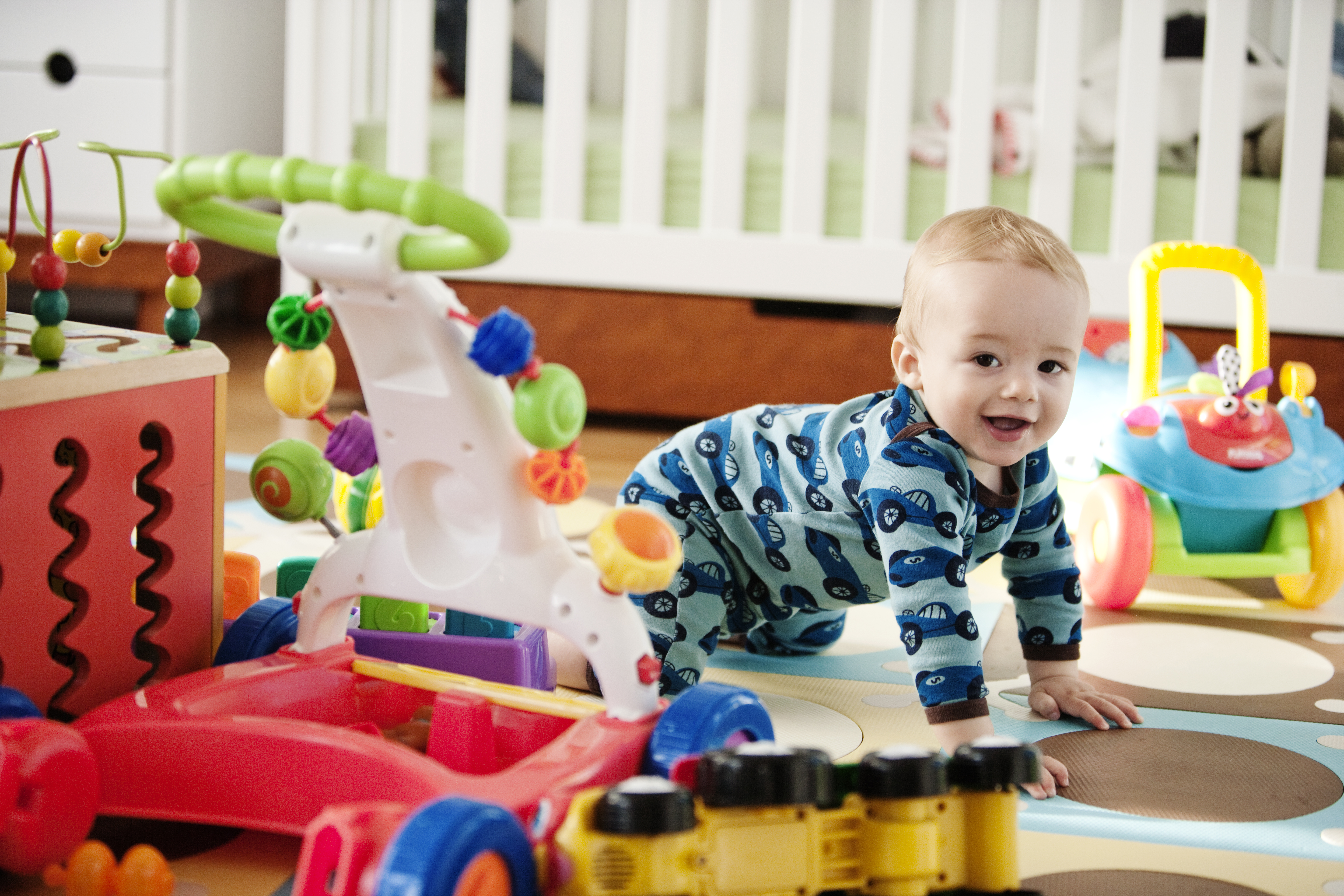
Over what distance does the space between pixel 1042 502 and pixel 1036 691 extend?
13 cm

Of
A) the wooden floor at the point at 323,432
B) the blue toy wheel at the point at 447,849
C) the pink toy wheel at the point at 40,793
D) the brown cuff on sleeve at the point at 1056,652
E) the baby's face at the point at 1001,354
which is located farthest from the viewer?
the wooden floor at the point at 323,432

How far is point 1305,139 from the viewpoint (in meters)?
1.78

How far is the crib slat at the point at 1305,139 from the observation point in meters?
1.75

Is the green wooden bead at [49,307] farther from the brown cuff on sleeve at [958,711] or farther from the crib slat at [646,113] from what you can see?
the crib slat at [646,113]

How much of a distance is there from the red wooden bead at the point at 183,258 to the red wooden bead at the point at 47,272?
66 millimetres

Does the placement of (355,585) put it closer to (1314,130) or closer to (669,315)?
(669,315)

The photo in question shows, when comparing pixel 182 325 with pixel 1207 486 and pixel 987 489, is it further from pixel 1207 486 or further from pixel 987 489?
pixel 1207 486

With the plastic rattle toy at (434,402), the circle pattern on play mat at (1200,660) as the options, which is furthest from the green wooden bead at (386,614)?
the circle pattern on play mat at (1200,660)

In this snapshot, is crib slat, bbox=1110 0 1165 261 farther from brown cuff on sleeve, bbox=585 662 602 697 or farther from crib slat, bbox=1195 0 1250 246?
brown cuff on sleeve, bbox=585 662 602 697

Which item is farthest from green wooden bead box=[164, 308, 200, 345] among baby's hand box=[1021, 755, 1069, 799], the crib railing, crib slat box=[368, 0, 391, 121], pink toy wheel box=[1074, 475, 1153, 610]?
crib slat box=[368, 0, 391, 121]

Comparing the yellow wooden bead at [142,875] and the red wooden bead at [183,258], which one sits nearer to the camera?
the yellow wooden bead at [142,875]

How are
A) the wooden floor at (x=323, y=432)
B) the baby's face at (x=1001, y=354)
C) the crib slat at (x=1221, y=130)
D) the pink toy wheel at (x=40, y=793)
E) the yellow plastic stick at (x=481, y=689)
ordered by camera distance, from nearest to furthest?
the pink toy wheel at (x=40, y=793)
the yellow plastic stick at (x=481, y=689)
the baby's face at (x=1001, y=354)
the wooden floor at (x=323, y=432)
the crib slat at (x=1221, y=130)

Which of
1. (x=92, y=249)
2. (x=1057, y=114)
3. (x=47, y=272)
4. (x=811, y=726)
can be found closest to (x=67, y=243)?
(x=92, y=249)

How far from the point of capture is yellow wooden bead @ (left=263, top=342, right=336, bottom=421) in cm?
76
